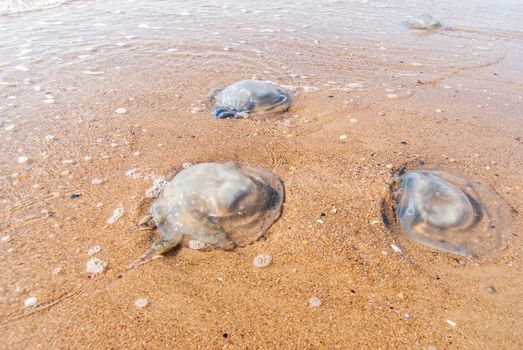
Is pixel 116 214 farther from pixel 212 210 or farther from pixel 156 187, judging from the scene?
pixel 212 210

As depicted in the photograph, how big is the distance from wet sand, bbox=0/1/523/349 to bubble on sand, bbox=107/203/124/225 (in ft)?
0.18

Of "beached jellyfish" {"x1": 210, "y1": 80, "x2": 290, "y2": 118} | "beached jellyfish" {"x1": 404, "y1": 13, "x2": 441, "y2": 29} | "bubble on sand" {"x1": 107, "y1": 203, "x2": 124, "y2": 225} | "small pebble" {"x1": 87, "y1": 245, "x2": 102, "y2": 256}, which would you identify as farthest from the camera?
"beached jellyfish" {"x1": 404, "y1": 13, "x2": 441, "y2": 29}

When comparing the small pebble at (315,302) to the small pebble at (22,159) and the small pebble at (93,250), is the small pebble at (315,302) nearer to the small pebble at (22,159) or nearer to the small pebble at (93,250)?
the small pebble at (93,250)

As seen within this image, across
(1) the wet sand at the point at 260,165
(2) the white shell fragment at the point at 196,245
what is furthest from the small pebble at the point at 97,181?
(2) the white shell fragment at the point at 196,245

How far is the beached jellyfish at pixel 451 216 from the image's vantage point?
2488 mm

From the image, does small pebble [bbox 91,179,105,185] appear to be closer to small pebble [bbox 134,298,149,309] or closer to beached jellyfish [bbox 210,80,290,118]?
small pebble [bbox 134,298,149,309]

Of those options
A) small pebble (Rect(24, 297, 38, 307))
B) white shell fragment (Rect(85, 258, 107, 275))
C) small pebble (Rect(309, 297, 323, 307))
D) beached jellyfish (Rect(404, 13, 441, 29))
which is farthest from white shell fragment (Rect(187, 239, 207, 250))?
beached jellyfish (Rect(404, 13, 441, 29))

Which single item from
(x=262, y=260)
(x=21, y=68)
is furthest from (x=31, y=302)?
(x=21, y=68)

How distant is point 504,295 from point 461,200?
0.75 metres

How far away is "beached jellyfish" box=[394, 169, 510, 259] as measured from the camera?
98.0 inches

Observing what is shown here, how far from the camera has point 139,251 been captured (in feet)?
8.11

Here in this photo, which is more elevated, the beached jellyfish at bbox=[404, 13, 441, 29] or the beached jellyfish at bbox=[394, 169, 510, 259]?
the beached jellyfish at bbox=[404, 13, 441, 29]

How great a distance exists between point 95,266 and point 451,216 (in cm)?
239

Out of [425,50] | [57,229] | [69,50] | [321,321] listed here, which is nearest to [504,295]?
[321,321]
